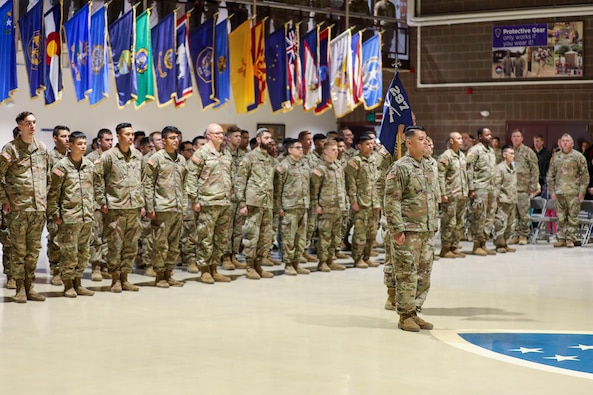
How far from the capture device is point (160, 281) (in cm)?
1102

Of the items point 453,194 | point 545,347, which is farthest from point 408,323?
point 453,194

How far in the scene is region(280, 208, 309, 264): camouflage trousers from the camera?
39.6 ft

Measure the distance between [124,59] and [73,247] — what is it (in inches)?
213

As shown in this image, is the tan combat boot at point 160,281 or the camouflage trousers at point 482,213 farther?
the camouflage trousers at point 482,213

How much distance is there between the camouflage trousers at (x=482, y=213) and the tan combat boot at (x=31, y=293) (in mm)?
7038

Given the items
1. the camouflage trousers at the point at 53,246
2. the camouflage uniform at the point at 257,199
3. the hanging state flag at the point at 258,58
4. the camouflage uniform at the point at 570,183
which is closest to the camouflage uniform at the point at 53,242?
the camouflage trousers at the point at 53,246

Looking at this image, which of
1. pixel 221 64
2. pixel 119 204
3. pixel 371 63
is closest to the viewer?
pixel 119 204

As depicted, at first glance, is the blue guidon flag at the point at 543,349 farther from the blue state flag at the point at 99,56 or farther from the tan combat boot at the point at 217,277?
the blue state flag at the point at 99,56

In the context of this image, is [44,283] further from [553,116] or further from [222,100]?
[553,116]

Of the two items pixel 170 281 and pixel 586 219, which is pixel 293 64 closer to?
pixel 586 219

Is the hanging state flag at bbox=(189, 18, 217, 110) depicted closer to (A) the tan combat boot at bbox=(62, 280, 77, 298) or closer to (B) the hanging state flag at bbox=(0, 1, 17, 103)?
(B) the hanging state flag at bbox=(0, 1, 17, 103)

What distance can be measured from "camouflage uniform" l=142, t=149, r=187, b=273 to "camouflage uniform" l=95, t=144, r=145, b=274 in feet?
1.00

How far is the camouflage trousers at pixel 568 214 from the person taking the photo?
1583cm

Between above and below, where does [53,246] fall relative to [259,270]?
above
